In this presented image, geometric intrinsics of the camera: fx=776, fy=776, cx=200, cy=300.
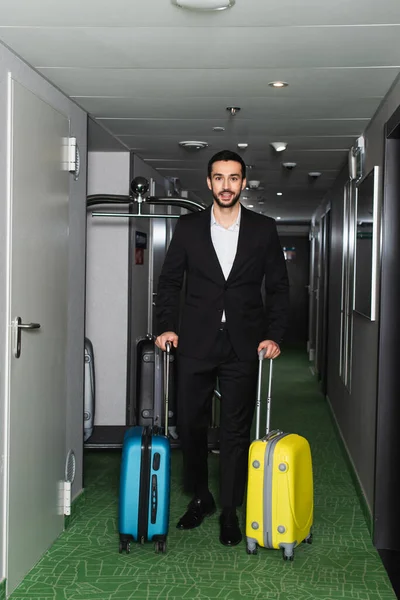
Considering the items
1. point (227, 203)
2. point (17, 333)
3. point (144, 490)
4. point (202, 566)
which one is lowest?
point (202, 566)

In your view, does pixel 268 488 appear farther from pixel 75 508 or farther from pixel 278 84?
pixel 278 84

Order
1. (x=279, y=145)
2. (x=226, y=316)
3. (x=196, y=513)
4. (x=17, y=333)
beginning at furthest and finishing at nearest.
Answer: (x=279, y=145), (x=196, y=513), (x=226, y=316), (x=17, y=333)

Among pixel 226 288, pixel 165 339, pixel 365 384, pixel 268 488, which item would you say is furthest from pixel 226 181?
pixel 365 384

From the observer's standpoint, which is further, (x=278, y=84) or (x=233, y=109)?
(x=233, y=109)

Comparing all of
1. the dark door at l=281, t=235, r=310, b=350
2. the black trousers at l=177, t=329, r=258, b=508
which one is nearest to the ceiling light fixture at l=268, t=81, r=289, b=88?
the black trousers at l=177, t=329, r=258, b=508

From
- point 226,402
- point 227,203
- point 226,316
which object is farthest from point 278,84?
point 226,402

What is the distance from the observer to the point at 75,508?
420 cm

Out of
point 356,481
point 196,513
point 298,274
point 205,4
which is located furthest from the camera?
point 298,274

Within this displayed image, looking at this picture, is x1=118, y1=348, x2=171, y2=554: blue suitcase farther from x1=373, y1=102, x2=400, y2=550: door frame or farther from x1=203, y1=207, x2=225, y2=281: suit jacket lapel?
x1=373, y1=102, x2=400, y2=550: door frame

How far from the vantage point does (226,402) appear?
3727mm

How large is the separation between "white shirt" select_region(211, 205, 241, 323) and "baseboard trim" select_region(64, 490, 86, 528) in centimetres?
151

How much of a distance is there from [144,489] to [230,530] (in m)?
0.52

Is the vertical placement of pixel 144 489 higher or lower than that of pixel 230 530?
higher

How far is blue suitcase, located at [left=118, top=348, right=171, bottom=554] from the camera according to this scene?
3518 millimetres
